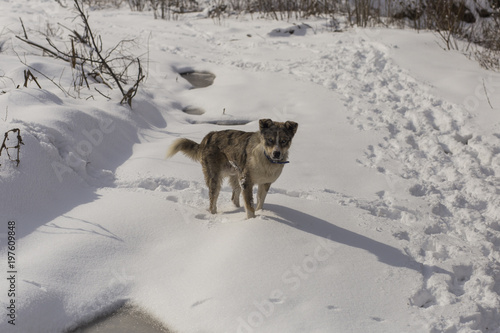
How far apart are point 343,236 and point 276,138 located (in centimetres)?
103

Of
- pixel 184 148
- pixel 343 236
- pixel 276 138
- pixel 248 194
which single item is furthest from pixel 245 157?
pixel 343 236

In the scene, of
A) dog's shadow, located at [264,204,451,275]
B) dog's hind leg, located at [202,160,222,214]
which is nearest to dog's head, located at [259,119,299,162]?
dog's shadow, located at [264,204,451,275]

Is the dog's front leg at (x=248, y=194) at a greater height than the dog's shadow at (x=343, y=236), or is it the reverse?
the dog's front leg at (x=248, y=194)

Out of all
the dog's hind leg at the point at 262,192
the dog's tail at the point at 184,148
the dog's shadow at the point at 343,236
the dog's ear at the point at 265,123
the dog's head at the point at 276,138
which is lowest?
the dog's shadow at the point at 343,236

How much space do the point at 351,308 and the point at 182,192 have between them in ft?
7.41

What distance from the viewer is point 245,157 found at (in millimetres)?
4734

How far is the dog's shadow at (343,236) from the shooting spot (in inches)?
161

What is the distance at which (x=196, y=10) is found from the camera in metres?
14.4

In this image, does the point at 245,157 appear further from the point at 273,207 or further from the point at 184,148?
the point at 184,148

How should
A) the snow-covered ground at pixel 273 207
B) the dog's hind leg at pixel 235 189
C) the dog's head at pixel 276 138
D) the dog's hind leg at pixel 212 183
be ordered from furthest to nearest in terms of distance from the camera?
the dog's hind leg at pixel 235 189
the dog's hind leg at pixel 212 183
the dog's head at pixel 276 138
the snow-covered ground at pixel 273 207

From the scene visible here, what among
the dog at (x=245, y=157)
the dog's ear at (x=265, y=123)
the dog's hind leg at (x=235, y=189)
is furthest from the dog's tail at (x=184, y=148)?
the dog's ear at (x=265, y=123)

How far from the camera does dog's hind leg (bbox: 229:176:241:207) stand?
508 centimetres

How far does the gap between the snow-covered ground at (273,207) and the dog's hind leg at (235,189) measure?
164 mm

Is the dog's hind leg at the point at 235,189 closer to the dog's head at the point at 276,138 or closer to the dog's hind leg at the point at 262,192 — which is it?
the dog's hind leg at the point at 262,192
